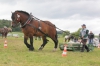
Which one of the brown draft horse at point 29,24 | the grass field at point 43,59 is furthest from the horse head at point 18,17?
the grass field at point 43,59

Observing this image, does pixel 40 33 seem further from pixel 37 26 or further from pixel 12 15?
pixel 12 15

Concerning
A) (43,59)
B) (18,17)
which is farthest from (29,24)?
(43,59)

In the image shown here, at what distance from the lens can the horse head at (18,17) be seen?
1448cm

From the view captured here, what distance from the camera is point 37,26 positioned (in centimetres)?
1516

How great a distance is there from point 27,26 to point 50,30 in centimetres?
200

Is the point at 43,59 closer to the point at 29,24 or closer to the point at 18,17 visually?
the point at 29,24

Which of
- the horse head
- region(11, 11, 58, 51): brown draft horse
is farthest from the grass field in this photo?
the horse head

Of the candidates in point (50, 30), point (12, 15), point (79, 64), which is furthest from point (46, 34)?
point (79, 64)

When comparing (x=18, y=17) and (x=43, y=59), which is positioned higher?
(x=18, y=17)

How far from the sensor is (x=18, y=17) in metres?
14.6

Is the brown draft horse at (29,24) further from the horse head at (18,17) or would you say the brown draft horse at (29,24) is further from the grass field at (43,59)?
the grass field at (43,59)

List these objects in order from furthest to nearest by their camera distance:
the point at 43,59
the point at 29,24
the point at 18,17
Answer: the point at 29,24 → the point at 18,17 → the point at 43,59

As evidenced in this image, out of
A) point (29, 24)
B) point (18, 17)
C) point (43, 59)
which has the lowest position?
point (43, 59)

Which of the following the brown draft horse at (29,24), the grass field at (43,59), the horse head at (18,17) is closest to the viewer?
the grass field at (43,59)
